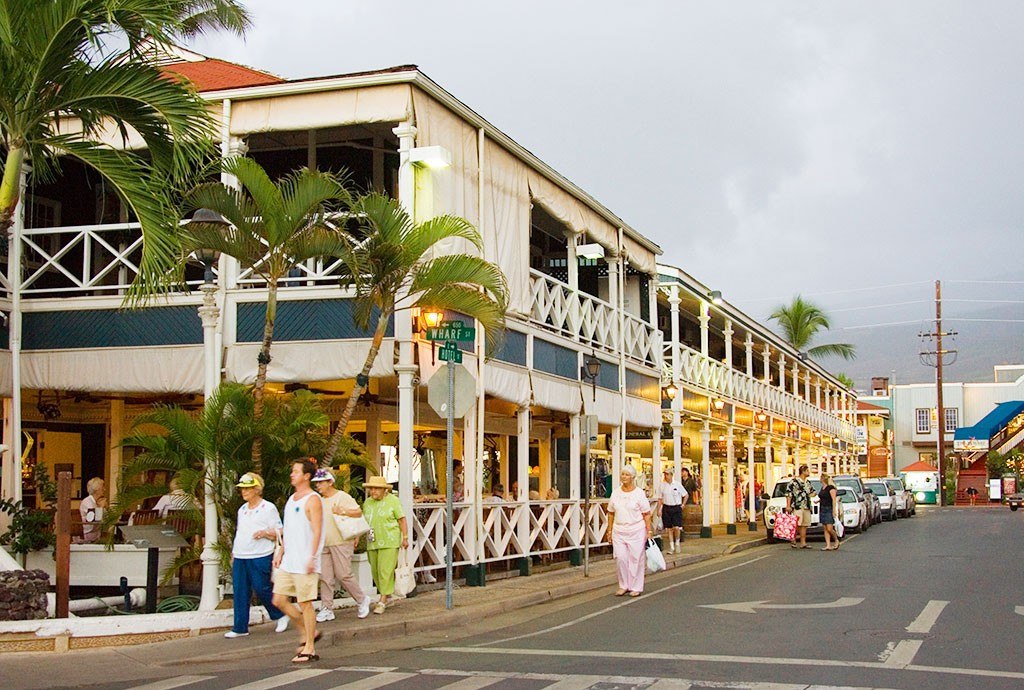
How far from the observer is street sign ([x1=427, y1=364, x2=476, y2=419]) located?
14805mm

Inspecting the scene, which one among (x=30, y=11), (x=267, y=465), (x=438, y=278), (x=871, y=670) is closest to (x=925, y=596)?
(x=871, y=670)

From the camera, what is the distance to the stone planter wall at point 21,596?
11.9 m

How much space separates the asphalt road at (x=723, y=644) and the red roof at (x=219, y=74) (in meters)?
8.62

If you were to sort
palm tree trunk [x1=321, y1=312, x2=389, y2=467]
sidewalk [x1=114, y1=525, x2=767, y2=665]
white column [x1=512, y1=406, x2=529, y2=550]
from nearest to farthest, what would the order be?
sidewalk [x1=114, y1=525, x2=767, y2=665] → palm tree trunk [x1=321, y1=312, x2=389, y2=467] → white column [x1=512, y1=406, x2=529, y2=550]

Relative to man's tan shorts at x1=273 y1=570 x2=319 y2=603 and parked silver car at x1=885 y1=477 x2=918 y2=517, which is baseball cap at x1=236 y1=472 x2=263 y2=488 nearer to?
man's tan shorts at x1=273 y1=570 x2=319 y2=603

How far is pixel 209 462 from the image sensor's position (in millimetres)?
13508

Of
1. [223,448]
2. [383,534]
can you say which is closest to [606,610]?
[383,534]

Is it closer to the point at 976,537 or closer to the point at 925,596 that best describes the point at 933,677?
the point at 925,596

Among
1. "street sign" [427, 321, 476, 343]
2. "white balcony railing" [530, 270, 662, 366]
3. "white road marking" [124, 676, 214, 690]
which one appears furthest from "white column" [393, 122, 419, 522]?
"white road marking" [124, 676, 214, 690]

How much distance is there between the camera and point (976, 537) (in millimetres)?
30250

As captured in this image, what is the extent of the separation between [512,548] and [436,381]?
627 centimetres

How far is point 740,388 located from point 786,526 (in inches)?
364

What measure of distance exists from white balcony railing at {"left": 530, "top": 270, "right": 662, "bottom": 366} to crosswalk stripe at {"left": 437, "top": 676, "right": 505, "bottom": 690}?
10.8 metres

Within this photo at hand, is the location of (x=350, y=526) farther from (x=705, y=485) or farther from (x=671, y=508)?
(x=705, y=485)
